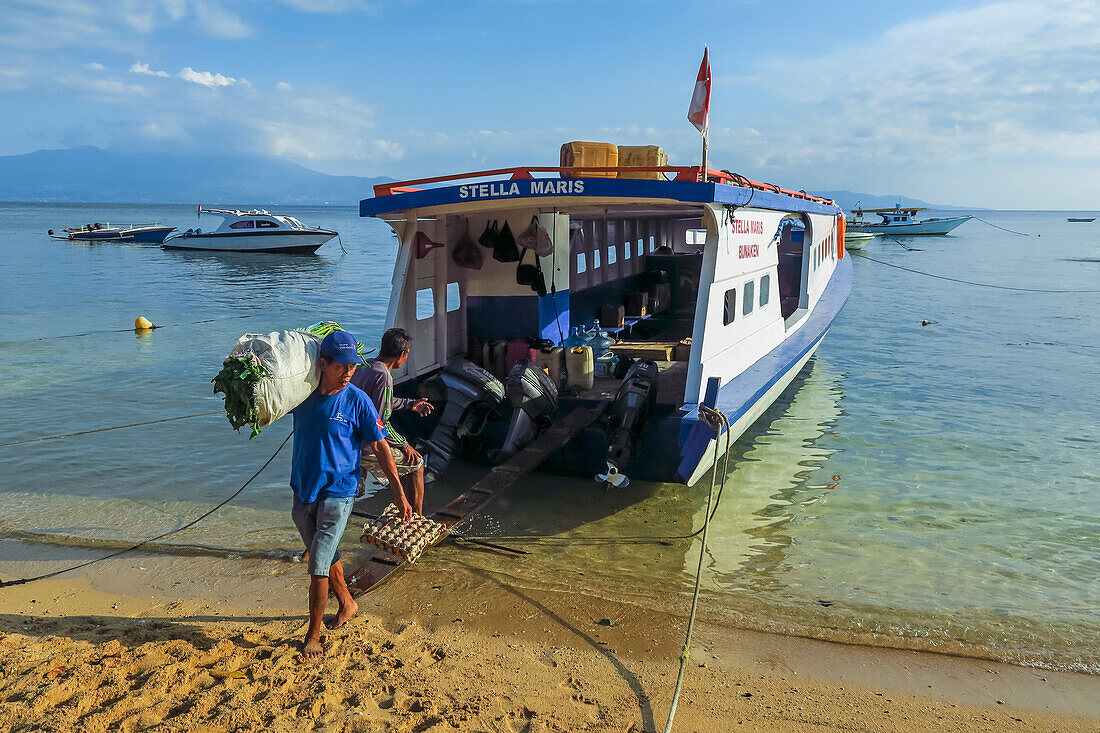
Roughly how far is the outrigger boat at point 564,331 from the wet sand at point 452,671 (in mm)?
1525

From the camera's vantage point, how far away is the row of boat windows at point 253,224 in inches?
1786

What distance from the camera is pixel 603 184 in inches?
284

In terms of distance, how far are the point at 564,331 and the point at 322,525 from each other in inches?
260

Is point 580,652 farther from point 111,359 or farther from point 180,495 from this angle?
point 111,359

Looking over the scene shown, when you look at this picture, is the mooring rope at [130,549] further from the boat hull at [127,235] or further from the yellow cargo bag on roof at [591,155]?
the boat hull at [127,235]

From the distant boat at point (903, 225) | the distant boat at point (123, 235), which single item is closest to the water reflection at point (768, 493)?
the distant boat at point (123, 235)

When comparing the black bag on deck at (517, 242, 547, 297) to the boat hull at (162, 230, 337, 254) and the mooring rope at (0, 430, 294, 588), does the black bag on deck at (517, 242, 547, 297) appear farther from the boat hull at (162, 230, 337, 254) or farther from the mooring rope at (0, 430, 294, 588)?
the boat hull at (162, 230, 337, 254)

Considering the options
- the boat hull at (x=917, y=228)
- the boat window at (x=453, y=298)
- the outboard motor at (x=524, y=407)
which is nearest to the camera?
the outboard motor at (x=524, y=407)

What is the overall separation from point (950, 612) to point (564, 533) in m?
3.40

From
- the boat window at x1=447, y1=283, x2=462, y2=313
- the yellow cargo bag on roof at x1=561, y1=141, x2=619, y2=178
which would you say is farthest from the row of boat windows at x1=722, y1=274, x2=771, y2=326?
the boat window at x1=447, y1=283, x2=462, y2=313

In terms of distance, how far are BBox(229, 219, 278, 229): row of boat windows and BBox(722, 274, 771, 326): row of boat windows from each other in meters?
41.0

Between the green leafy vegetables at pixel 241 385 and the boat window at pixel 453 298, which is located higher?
the boat window at pixel 453 298

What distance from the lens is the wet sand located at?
4258mm

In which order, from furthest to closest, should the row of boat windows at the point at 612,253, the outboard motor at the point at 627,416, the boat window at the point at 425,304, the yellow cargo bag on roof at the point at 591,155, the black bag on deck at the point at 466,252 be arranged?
1. the row of boat windows at the point at 612,253
2. the black bag on deck at the point at 466,252
3. the boat window at the point at 425,304
4. the yellow cargo bag on roof at the point at 591,155
5. the outboard motor at the point at 627,416
